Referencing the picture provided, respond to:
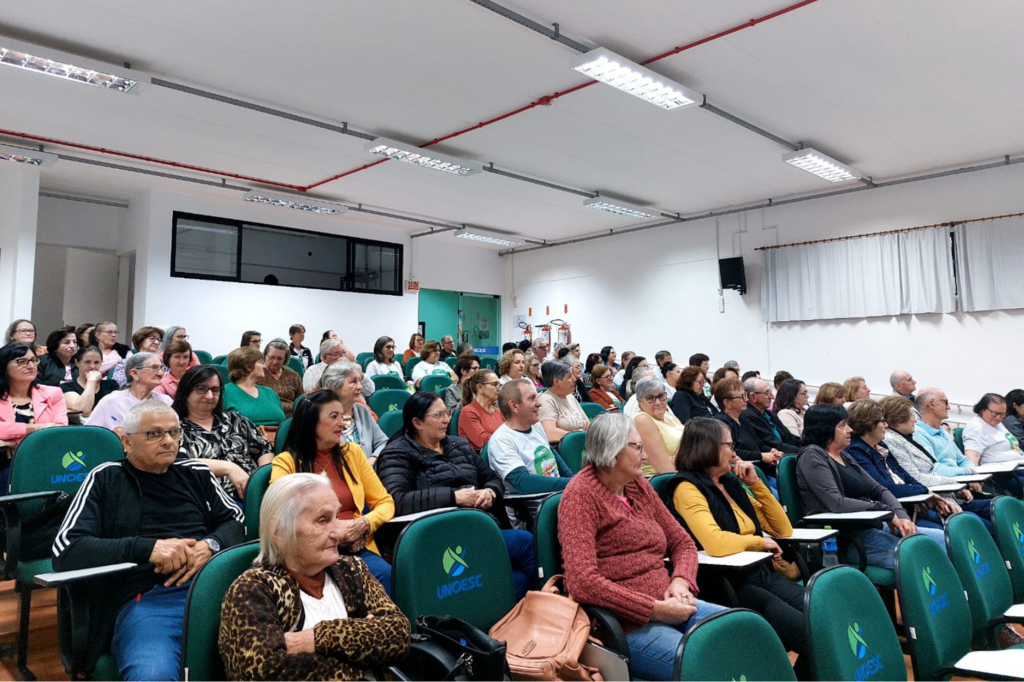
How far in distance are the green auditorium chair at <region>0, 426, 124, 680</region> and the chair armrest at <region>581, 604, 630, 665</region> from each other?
2.04 metres

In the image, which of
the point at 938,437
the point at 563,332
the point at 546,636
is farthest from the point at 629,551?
the point at 563,332

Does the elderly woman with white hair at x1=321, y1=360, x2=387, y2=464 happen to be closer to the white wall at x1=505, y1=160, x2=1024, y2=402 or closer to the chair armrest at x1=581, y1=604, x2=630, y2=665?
the chair armrest at x1=581, y1=604, x2=630, y2=665

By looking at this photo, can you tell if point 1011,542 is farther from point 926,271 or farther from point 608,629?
point 926,271

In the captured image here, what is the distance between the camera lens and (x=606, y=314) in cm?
1105

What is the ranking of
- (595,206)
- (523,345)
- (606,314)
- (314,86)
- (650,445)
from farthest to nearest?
(606,314) → (523,345) → (595,206) → (314,86) → (650,445)

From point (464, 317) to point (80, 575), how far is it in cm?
1069

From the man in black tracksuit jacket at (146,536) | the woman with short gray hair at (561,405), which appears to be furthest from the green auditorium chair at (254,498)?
the woman with short gray hair at (561,405)

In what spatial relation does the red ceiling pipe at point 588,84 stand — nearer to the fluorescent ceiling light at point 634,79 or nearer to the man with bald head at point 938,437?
the fluorescent ceiling light at point 634,79

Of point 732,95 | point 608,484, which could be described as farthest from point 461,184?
point 608,484

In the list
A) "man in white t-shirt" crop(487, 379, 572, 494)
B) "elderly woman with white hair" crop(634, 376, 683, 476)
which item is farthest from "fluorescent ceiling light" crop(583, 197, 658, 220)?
"man in white t-shirt" crop(487, 379, 572, 494)

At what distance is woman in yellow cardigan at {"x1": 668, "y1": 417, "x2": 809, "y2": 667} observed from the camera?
227 centimetres

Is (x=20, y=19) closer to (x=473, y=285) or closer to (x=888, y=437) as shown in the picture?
(x=888, y=437)

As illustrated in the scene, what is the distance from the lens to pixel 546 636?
1.88 metres

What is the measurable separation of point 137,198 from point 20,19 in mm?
4924
